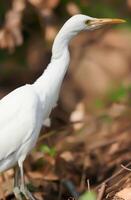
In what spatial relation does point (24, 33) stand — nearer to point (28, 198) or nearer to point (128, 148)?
point (128, 148)

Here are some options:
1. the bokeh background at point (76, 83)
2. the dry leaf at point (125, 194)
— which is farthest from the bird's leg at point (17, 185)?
the dry leaf at point (125, 194)

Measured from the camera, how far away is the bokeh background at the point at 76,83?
5.34m

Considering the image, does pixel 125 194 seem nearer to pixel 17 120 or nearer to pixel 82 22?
pixel 17 120

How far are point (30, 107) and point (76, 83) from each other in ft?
13.7

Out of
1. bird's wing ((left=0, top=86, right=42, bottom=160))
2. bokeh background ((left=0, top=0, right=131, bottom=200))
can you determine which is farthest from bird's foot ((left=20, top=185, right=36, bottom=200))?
bokeh background ((left=0, top=0, right=131, bottom=200))

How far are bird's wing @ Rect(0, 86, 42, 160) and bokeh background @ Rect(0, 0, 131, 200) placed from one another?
0.61 meters

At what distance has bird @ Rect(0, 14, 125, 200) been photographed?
3971 millimetres

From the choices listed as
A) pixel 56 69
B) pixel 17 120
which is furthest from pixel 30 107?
pixel 56 69

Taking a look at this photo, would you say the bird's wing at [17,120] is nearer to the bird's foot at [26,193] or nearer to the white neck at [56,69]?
the white neck at [56,69]

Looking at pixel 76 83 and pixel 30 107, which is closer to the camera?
pixel 30 107

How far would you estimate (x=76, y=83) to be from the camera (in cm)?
812

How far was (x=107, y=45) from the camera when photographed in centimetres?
826

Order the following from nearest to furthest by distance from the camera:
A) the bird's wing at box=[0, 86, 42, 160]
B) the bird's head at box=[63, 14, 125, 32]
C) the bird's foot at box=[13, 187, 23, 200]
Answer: the bird's wing at box=[0, 86, 42, 160], the bird's head at box=[63, 14, 125, 32], the bird's foot at box=[13, 187, 23, 200]

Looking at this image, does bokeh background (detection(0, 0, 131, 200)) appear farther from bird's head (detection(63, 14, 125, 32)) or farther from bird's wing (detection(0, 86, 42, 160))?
bird's head (detection(63, 14, 125, 32))
